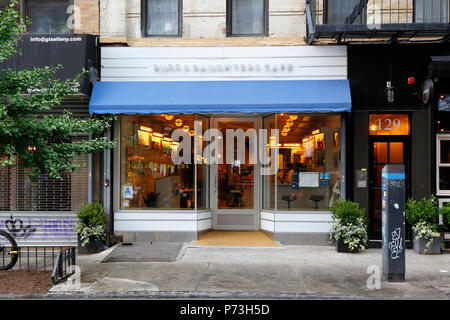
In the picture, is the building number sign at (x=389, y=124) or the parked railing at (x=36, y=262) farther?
the building number sign at (x=389, y=124)

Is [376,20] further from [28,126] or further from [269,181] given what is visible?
[28,126]

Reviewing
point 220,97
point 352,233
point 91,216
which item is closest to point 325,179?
point 352,233

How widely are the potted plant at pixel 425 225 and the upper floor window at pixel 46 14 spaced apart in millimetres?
9282

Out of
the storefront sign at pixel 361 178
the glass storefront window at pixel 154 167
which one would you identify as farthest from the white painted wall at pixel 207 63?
the storefront sign at pixel 361 178

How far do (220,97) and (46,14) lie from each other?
4960 mm

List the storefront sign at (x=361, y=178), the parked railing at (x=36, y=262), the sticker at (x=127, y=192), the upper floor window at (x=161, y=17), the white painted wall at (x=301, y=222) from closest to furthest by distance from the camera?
1. the parked railing at (x=36, y=262)
2. the storefront sign at (x=361, y=178)
3. the white painted wall at (x=301, y=222)
4. the sticker at (x=127, y=192)
5. the upper floor window at (x=161, y=17)

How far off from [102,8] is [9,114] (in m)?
4.27

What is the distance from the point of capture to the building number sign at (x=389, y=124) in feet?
30.8

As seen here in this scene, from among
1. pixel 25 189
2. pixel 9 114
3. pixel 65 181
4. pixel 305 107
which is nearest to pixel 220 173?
pixel 305 107

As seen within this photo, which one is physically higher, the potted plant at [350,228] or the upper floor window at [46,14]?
the upper floor window at [46,14]

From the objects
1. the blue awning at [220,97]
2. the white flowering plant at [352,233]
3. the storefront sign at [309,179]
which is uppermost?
the blue awning at [220,97]

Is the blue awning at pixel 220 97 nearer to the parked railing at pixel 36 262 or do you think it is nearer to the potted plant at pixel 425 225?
the potted plant at pixel 425 225

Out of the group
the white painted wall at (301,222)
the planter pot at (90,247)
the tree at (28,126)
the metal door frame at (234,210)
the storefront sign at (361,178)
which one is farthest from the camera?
the metal door frame at (234,210)

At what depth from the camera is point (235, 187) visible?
1062 cm
